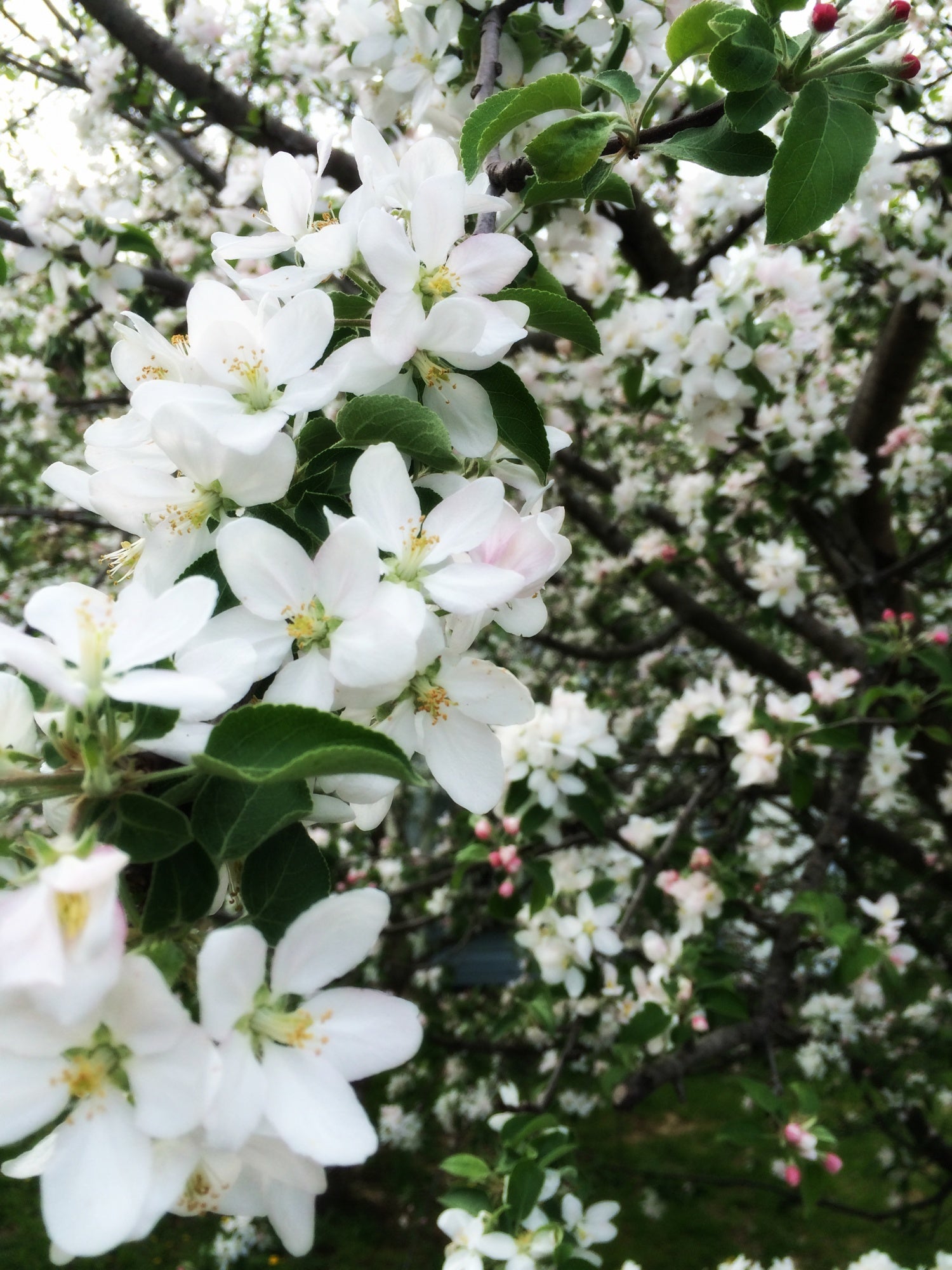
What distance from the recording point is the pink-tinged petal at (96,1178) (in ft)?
1.60

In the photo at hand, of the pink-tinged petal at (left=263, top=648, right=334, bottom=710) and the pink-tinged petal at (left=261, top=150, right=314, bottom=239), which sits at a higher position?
the pink-tinged petal at (left=261, top=150, right=314, bottom=239)

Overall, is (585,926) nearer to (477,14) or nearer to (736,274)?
(736,274)

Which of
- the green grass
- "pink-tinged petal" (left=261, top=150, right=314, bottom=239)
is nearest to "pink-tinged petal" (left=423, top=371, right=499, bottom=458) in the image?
"pink-tinged petal" (left=261, top=150, right=314, bottom=239)

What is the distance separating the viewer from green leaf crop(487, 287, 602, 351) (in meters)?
0.84

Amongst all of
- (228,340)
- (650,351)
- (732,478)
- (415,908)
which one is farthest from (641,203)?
(415,908)

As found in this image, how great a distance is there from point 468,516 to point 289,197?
0.41 meters

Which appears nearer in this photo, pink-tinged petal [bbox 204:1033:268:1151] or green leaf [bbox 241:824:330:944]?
pink-tinged petal [bbox 204:1033:268:1151]

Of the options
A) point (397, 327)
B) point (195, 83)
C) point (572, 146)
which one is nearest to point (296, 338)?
point (397, 327)

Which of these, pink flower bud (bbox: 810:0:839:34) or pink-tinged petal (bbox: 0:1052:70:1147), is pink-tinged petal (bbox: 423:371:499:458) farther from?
pink-tinged petal (bbox: 0:1052:70:1147)

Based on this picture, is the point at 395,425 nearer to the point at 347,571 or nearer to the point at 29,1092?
the point at 347,571

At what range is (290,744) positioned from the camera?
1.86 ft

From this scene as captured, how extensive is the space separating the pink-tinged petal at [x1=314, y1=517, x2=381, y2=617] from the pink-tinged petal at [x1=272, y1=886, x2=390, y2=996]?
0.20 metres

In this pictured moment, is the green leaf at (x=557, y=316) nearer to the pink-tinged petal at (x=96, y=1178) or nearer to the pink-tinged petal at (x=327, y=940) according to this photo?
the pink-tinged petal at (x=327, y=940)

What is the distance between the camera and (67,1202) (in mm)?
495
